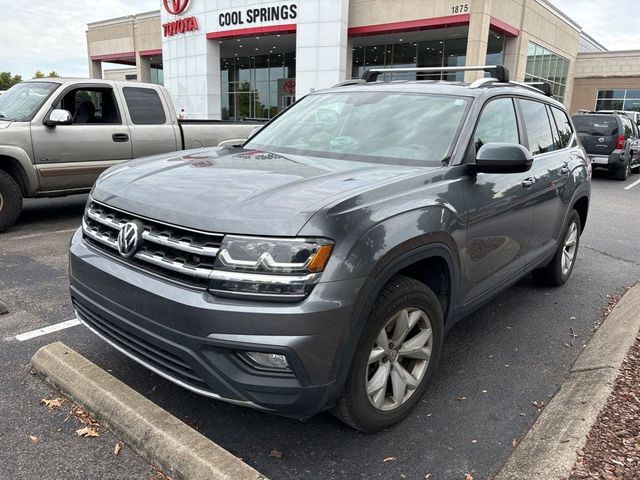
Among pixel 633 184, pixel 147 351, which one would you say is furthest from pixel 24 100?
pixel 633 184

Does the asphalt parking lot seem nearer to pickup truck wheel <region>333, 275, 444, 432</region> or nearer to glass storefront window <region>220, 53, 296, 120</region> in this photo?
pickup truck wheel <region>333, 275, 444, 432</region>

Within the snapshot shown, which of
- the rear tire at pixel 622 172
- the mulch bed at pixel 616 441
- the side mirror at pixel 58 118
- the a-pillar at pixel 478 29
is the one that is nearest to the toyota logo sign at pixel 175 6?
the a-pillar at pixel 478 29

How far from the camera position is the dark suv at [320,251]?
2.22 m

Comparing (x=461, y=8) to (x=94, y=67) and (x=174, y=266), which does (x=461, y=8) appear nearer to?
(x=174, y=266)

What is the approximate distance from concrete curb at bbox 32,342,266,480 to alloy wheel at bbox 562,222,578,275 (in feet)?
13.2

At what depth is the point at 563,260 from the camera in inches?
206

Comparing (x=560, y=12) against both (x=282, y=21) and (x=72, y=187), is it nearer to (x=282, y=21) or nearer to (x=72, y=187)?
(x=282, y=21)

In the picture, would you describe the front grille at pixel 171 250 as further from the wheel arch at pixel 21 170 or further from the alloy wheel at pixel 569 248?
the wheel arch at pixel 21 170

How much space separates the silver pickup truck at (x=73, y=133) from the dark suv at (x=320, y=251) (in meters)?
4.22

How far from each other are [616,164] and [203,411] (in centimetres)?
1577

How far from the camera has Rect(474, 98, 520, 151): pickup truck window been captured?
11.5ft

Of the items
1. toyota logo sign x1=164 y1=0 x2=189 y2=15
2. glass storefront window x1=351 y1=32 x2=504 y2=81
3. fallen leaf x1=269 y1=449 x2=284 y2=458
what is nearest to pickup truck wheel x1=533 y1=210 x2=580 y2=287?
fallen leaf x1=269 y1=449 x2=284 y2=458

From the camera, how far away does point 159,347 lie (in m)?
2.42

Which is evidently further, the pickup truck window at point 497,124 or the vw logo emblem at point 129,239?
the pickup truck window at point 497,124
